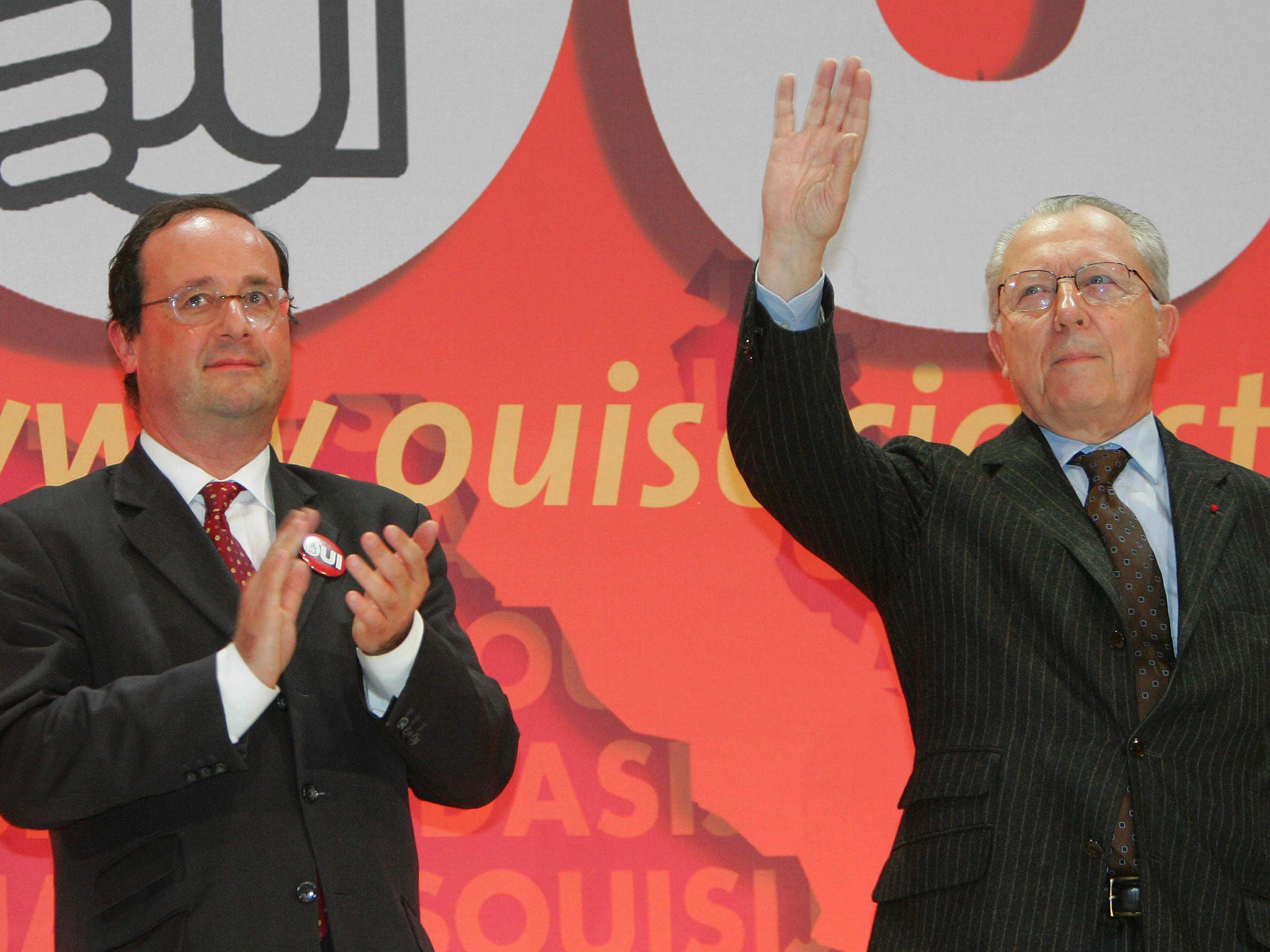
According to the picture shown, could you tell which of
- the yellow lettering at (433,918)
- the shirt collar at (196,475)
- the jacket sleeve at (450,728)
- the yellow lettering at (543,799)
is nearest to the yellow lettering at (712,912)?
the yellow lettering at (543,799)

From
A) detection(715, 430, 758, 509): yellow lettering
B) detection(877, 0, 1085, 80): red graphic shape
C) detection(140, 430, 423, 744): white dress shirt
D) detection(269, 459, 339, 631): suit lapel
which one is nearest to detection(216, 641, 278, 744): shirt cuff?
detection(140, 430, 423, 744): white dress shirt

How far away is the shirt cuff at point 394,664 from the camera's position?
5.96 ft

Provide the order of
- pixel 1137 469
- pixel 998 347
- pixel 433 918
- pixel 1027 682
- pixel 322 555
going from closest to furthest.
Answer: pixel 1027 682
pixel 322 555
pixel 1137 469
pixel 998 347
pixel 433 918

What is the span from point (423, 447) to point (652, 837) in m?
0.97

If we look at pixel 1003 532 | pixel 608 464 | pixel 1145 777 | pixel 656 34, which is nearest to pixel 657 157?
pixel 656 34

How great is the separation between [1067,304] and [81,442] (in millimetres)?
2020

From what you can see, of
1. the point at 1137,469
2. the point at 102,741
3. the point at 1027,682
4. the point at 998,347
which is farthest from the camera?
the point at 998,347

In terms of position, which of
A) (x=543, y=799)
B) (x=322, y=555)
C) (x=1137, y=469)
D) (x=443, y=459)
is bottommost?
(x=543, y=799)

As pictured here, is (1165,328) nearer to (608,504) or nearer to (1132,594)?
(1132,594)

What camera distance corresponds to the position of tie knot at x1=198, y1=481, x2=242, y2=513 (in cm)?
201

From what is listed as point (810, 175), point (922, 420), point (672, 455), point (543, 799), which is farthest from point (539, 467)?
point (810, 175)

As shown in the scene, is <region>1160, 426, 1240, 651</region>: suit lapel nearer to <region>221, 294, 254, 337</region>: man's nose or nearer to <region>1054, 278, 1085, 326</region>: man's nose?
<region>1054, 278, 1085, 326</region>: man's nose

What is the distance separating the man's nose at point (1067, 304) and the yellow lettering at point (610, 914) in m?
1.50

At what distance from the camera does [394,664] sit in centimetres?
182
